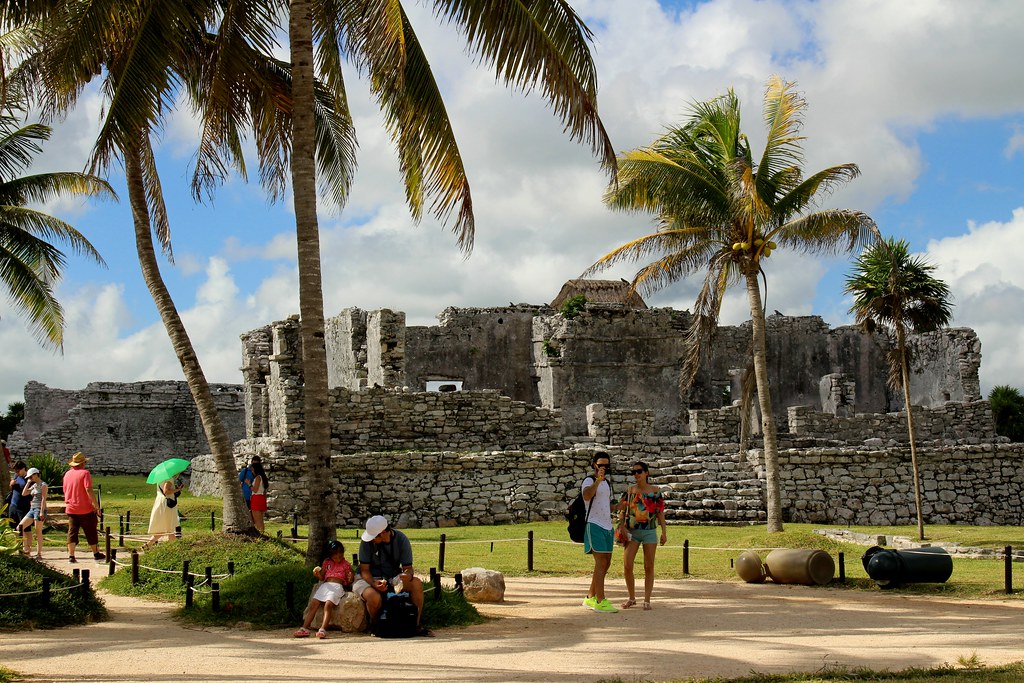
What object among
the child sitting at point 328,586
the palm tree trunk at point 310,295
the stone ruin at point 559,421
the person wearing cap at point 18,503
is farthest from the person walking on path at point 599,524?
the stone ruin at point 559,421

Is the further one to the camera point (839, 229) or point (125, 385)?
point (125, 385)

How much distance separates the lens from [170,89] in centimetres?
1223

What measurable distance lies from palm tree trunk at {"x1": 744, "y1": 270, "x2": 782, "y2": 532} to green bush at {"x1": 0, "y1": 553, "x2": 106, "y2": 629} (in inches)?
414

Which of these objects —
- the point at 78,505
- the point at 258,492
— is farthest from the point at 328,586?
the point at 258,492

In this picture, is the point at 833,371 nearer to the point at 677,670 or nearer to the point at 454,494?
the point at 454,494

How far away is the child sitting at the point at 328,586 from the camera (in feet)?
31.7

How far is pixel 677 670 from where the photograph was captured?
8.02 metres

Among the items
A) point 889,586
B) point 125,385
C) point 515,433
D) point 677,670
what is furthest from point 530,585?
point 125,385

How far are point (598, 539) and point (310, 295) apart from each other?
374cm

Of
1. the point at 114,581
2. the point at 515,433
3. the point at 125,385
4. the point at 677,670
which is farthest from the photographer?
the point at 125,385

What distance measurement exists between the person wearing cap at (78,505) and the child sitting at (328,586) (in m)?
5.22

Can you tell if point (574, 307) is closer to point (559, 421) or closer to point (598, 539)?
point (559, 421)

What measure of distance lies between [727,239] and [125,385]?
21.8 meters

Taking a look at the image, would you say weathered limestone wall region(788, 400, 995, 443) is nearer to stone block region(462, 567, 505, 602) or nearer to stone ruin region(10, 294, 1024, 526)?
stone ruin region(10, 294, 1024, 526)
